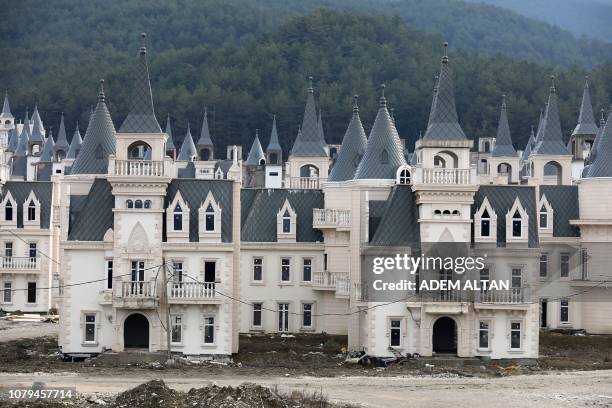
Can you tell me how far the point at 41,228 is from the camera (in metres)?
76.0

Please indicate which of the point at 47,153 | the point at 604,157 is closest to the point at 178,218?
the point at 604,157

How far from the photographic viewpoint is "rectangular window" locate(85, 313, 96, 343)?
5509 cm

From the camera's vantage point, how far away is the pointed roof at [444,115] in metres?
54.6

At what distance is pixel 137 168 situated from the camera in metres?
54.8

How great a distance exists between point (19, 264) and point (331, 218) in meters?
19.7

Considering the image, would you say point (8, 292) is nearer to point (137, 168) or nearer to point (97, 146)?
point (97, 146)

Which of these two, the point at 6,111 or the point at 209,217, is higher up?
the point at 6,111

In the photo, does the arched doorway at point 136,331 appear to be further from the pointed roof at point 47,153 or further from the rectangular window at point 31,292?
the pointed roof at point 47,153

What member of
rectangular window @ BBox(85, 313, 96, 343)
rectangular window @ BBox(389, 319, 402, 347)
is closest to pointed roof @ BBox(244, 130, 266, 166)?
rectangular window @ BBox(85, 313, 96, 343)

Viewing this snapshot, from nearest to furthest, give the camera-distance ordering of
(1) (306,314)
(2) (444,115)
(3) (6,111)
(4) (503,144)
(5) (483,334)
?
(5) (483,334) < (2) (444,115) < (1) (306,314) < (4) (503,144) < (3) (6,111)

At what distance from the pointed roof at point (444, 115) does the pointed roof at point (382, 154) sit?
211 inches

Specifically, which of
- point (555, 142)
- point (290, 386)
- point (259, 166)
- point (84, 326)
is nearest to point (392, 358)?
point (290, 386)

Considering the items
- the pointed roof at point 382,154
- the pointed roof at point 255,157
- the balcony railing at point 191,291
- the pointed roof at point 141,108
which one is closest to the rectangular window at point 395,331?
the balcony railing at point 191,291

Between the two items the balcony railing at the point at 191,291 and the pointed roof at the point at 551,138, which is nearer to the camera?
the balcony railing at the point at 191,291
